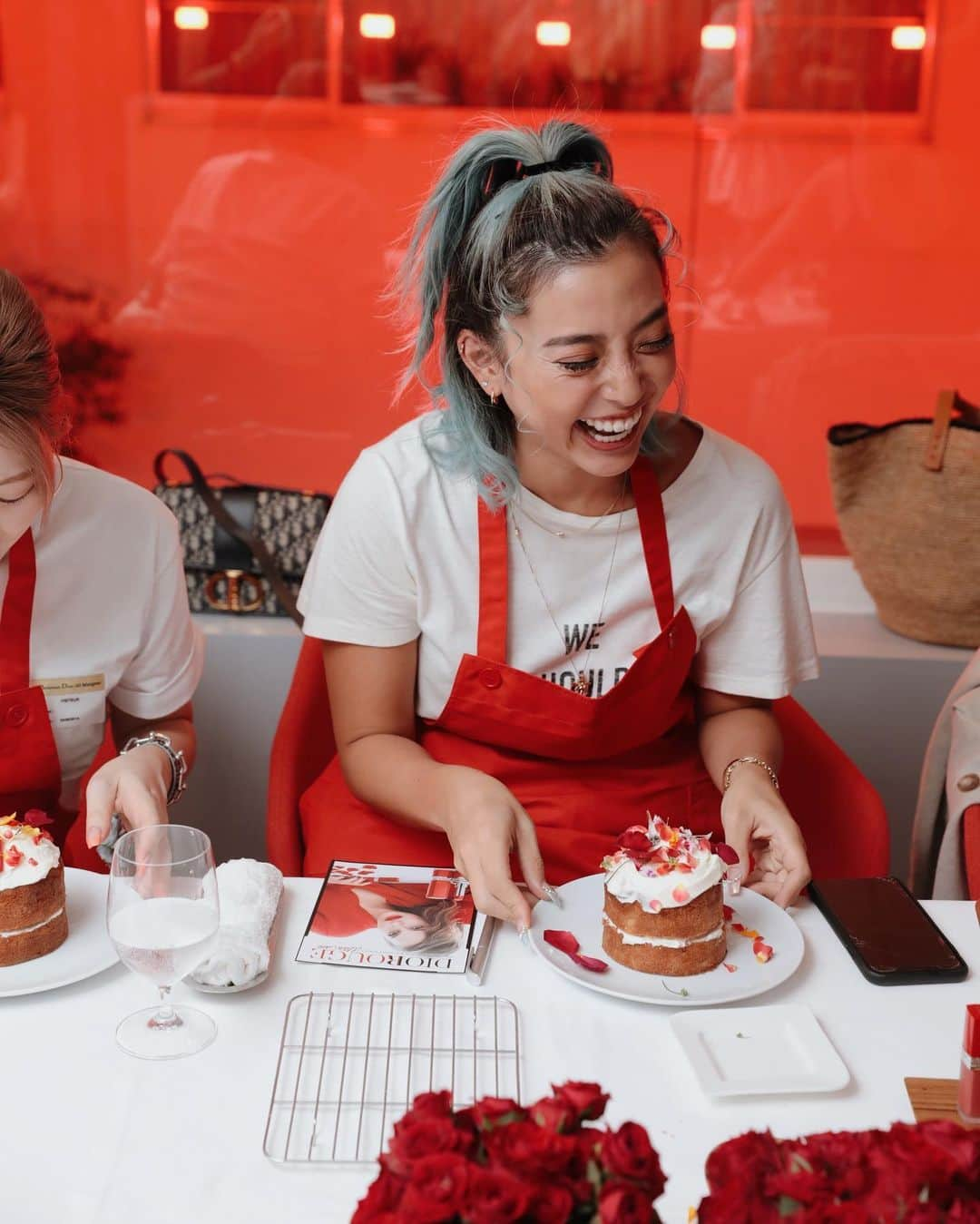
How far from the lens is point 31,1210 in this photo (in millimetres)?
956

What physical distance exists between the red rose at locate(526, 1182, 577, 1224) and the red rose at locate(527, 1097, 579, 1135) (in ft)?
0.12

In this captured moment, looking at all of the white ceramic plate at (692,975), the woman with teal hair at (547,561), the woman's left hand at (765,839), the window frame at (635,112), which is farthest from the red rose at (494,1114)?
the window frame at (635,112)

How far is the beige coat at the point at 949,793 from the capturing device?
188cm

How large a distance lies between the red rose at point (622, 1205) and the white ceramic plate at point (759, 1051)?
18.2 inches

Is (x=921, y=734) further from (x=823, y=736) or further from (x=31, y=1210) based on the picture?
(x=31, y=1210)

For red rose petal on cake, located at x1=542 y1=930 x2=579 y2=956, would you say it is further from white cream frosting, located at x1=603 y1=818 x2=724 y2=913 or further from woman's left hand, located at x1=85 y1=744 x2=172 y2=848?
woman's left hand, located at x1=85 y1=744 x2=172 y2=848

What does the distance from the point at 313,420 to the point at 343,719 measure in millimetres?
1770

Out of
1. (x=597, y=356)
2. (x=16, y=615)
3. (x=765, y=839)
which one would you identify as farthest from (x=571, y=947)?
(x=16, y=615)

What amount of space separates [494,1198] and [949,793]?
1435 mm

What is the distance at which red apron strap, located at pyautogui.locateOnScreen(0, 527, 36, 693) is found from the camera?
168cm

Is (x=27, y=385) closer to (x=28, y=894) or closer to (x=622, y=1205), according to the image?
(x=28, y=894)

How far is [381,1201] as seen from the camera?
0.64 m

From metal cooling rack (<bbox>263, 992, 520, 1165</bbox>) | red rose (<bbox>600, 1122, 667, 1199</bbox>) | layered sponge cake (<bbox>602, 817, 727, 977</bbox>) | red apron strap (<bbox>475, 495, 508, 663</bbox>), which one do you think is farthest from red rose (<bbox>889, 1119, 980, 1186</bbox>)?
red apron strap (<bbox>475, 495, 508, 663</bbox>)

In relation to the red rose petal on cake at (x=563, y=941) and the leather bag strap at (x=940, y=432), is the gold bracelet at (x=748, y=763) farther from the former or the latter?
the leather bag strap at (x=940, y=432)
